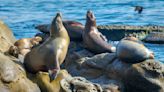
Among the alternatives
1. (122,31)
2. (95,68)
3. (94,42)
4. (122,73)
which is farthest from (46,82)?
(122,31)

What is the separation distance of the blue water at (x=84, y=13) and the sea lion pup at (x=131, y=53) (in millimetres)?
13938

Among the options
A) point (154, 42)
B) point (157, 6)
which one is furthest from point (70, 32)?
point (157, 6)

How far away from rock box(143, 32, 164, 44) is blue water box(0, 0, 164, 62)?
18.1 feet

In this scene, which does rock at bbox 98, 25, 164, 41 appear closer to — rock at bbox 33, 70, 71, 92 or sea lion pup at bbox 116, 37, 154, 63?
sea lion pup at bbox 116, 37, 154, 63

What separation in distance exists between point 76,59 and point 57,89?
236 cm

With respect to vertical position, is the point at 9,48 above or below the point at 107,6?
above

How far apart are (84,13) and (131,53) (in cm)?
2473

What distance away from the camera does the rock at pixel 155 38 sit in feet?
70.1

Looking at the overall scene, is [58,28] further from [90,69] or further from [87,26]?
[87,26]

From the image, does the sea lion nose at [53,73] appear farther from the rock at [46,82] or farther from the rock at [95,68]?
the rock at [95,68]

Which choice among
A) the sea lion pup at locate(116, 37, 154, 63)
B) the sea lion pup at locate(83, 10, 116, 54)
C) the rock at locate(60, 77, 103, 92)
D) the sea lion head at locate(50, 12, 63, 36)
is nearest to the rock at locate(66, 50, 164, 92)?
the sea lion pup at locate(116, 37, 154, 63)

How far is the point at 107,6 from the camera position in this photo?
133 ft

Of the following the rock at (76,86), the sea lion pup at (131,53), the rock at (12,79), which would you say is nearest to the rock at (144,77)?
the sea lion pup at (131,53)

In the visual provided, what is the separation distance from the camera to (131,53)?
1076 centimetres
